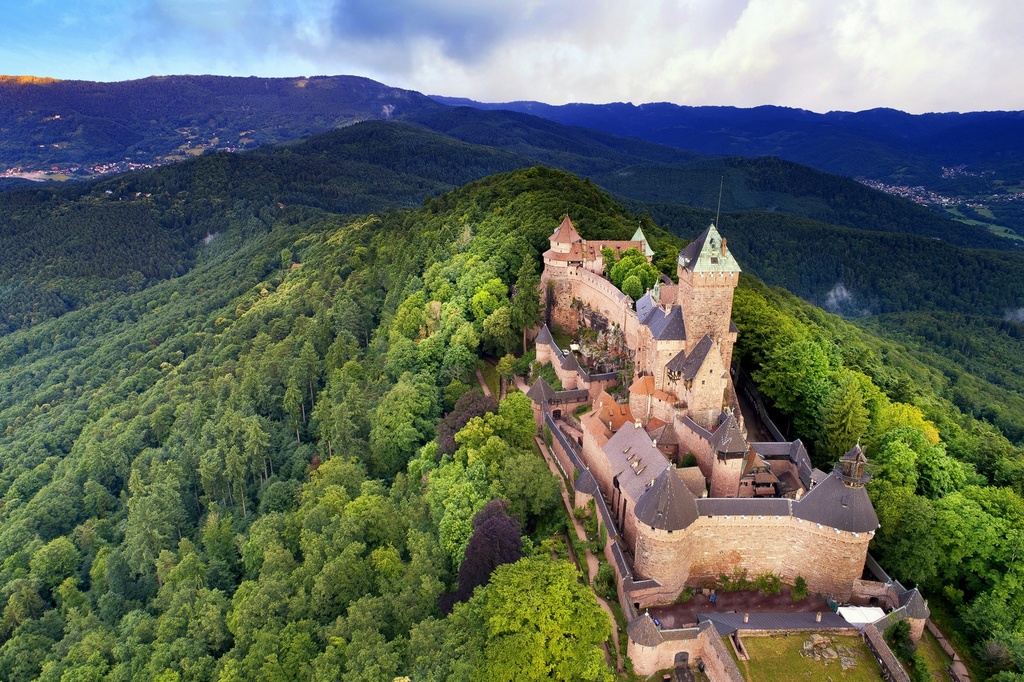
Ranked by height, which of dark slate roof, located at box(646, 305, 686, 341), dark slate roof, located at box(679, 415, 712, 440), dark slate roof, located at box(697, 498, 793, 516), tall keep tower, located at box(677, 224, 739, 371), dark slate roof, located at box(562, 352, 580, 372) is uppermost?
tall keep tower, located at box(677, 224, 739, 371)

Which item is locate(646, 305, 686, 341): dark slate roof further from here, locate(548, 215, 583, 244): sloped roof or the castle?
locate(548, 215, 583, 244): sloped roof

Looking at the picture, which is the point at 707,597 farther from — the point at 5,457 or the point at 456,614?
the point at 5,457

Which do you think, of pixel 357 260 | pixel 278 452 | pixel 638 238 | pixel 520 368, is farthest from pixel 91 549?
pixel 638 238

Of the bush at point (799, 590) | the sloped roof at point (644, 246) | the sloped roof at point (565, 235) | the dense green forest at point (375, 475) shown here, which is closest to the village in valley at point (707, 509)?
the bush at point (799, 590)

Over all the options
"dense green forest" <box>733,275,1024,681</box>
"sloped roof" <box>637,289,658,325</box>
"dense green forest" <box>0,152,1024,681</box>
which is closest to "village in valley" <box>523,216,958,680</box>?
"sloped roof" <box>637,289,658,325</box>

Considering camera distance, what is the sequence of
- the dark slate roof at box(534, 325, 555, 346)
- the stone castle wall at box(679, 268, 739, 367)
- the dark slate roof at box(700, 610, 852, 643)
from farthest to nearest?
the dark slate roof at box(534, 325, 555, 346) < the stone castle wall at box(679, 268, 739, 367) < the dark slate roof at box(700, 610, 852, 643)

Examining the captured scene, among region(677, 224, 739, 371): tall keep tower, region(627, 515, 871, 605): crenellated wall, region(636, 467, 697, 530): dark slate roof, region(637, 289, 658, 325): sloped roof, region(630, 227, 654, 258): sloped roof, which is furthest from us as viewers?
region(630, 227, 654, 258): sloped roof

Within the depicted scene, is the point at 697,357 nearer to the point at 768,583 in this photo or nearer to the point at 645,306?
the point at 645,306
